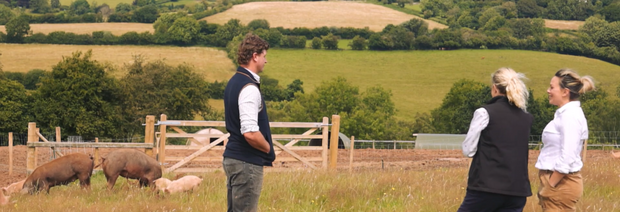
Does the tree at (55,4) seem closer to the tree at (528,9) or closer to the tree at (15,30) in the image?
the tree at (15,30)

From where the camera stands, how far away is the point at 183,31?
11650cm

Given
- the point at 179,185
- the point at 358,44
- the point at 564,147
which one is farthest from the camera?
the point at 358,44

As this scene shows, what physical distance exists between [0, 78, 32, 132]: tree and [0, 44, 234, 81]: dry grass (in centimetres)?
3714

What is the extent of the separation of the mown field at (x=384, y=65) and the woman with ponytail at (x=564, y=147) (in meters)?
76.4

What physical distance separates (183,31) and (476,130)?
116 metres

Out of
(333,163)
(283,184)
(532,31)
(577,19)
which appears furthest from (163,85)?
(577,19)

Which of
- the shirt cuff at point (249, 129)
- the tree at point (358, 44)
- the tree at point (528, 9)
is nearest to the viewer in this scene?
→ the shirt cuff at point (249, 129)

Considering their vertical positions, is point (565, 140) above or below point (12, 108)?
above

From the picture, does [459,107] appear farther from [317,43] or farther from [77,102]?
[317,43]

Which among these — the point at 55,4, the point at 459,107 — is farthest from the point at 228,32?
the point at 459,107

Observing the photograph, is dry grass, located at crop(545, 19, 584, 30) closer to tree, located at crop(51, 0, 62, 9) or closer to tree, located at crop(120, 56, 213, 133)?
tree, located at crop(120, 56, 213, 133)

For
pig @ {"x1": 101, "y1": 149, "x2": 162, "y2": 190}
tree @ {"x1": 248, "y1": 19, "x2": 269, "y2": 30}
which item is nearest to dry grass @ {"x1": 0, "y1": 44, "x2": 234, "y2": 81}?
tree @ {"x1": 248, "y1": 19, "x2": 269, "y2": 30}

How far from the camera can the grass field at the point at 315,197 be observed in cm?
705

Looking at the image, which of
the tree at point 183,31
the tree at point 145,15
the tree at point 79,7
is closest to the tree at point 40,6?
the tree at point 79,7
